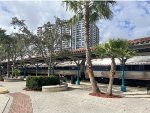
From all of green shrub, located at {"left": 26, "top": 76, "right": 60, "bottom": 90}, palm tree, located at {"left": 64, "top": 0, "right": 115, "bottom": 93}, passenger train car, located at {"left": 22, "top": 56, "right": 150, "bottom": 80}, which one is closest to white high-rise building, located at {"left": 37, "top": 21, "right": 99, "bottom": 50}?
passenger train car, located at {"left": 22, "top": 56, "right": 150, "bottom": 80}

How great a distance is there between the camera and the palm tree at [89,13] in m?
24.8

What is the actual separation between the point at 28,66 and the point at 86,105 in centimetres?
6007

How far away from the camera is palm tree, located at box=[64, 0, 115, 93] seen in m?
24.8

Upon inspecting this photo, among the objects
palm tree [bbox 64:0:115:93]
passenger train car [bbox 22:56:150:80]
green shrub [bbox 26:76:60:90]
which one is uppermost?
palm tree [bbox 64:0:115:93]

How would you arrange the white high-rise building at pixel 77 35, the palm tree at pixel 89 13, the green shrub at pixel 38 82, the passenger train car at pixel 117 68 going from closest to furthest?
1. the palm tree at pixel 89 13
2. the green shrub at pixel 38 82
3. the passenger train car at pixel 117 68
4. the white high-rise building at pixel 77 35

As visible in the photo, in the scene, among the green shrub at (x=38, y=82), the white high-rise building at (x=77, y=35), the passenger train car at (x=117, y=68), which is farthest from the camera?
the white high-rise building at (x=77, y=35)

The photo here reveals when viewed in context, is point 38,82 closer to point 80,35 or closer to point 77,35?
point 77,35

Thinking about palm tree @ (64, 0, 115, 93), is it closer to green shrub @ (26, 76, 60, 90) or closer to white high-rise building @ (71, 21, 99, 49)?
green shrub @ (26, 76, 60, 90)

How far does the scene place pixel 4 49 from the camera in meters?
58.2


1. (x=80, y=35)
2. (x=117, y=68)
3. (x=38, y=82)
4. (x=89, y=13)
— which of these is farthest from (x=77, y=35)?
(x=89, y=13)

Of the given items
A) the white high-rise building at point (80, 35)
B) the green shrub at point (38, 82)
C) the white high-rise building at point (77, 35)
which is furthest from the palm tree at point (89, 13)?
the white high-rise building at point (80, 35)

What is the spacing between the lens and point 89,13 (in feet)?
84.8

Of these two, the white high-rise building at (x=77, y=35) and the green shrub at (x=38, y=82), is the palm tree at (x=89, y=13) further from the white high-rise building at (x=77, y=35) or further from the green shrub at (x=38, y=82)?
the white high-rise building at (x=77, y=35)

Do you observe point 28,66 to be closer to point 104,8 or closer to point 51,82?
point 51,82
